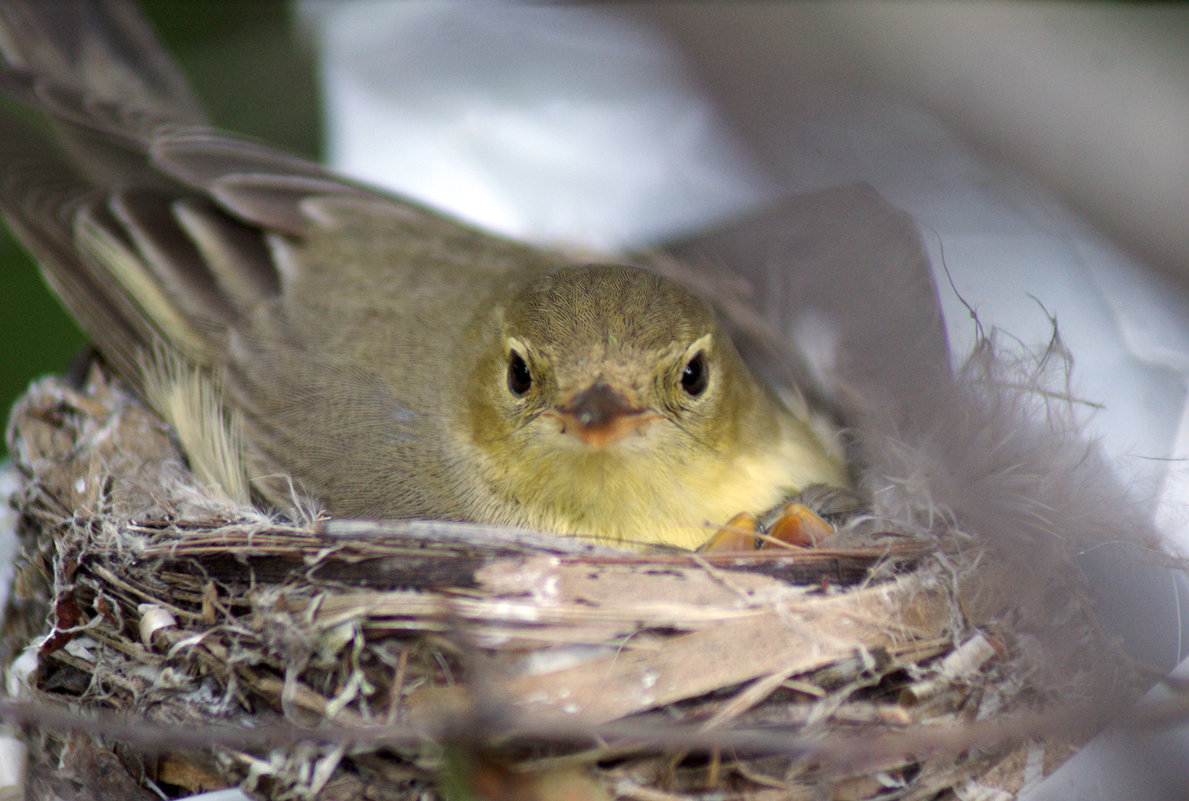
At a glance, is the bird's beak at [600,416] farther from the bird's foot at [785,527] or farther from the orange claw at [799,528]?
the orange claw at [799,528]

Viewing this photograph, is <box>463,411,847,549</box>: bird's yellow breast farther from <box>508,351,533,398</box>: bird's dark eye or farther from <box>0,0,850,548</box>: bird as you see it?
<box>508,351,533,398</box>: bird's dark eye

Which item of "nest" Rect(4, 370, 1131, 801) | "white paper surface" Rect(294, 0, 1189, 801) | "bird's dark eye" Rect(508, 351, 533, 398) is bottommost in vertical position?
"nest" Rect(4, 370, 1131, 801)

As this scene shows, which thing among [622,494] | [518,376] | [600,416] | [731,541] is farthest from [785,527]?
[518,376]

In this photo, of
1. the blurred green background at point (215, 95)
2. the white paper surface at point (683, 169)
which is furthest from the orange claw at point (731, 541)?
the blurred green background at point (215, 95)

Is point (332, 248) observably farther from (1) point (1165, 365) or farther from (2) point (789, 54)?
(1) point (1165, 365)

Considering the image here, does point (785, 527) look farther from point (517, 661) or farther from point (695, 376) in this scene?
point (517, 661)

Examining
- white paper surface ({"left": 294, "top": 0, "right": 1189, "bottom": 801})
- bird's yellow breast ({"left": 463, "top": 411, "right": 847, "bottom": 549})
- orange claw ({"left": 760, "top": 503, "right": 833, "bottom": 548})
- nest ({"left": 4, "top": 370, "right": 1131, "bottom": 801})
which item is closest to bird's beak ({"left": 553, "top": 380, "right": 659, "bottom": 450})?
bird's yellow breast ({"left": 463, "top": 411, "right": 847, "bottom": 549})
